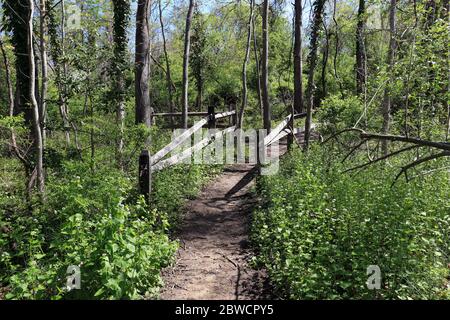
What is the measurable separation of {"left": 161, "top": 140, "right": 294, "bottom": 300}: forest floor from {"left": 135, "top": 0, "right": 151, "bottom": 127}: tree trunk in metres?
3.15

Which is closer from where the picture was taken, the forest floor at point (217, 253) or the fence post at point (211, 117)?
the forest floor at point (217, 253)

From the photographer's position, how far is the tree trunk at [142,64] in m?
11.2

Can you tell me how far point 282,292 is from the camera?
4590mm

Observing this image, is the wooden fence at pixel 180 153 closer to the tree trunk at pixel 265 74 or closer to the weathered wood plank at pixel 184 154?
the weathered wood plank at pixel 184 154

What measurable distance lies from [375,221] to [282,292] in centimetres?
150

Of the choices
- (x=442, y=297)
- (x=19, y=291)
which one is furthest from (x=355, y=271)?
(x=19, y=291)

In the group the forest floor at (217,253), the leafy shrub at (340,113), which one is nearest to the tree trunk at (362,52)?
the leafy shrub at (340,113)

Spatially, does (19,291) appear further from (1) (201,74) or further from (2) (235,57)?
(2) (235,57)

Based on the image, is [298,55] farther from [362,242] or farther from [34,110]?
[362,242]

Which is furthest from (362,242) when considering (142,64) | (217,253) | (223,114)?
(223,114)

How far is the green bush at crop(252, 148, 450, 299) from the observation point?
12.7ft

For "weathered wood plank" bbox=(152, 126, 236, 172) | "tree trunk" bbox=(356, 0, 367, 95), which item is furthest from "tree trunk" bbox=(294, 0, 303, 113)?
"weathered wood plank" bbox=(152, 126, 236, 172)

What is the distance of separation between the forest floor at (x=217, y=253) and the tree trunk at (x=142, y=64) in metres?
3.15

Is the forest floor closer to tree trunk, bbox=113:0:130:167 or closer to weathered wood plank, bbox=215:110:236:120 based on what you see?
tree trunk, bbox=113:0:130:167
